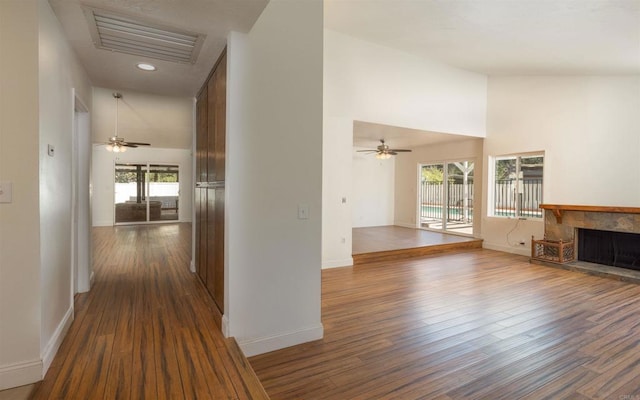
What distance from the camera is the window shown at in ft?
21.5

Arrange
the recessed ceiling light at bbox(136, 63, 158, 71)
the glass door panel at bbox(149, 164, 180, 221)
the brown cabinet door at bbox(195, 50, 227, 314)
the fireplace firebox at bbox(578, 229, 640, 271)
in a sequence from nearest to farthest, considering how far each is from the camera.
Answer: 1. the brown cabinet door at bbox(195, 50, 227, 314)
2. the recessed ceiling light at bbox(136, 63, 158, 71)
3. the fireplace firebox at bbox(578, 229, 640, 271)
4. the glass door panel at bbox(149, 164, 180, 221)

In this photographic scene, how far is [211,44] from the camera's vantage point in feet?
8.82

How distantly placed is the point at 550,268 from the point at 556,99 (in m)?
3.30

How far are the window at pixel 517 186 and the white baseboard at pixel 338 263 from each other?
4.02 m

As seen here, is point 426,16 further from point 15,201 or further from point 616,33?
point 15,201

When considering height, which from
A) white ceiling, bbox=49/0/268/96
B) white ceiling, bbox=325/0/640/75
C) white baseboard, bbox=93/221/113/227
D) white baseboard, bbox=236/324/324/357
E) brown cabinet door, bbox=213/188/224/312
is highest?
white ceiling, bbox=325/0/640/75

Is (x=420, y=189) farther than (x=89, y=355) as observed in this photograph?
Yes

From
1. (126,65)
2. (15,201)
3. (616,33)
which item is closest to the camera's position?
(15,201)

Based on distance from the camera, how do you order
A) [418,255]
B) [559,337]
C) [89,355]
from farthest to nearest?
[418,255] → [559,337] → [89,355]

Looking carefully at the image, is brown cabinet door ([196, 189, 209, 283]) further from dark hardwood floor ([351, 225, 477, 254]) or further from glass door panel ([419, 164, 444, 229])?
glass door panel ([419, 164, 444, 229])

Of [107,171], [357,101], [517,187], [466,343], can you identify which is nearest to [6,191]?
[466,343]

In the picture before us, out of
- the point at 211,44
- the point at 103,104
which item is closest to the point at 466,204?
the point at 211,44

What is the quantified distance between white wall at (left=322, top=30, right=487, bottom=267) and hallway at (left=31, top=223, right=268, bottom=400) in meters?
2.60

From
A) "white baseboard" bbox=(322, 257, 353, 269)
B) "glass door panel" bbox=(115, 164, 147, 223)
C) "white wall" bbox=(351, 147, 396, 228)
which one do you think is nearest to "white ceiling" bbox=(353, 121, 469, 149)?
"white wall" bbox=(351, 147, 396, 228)
